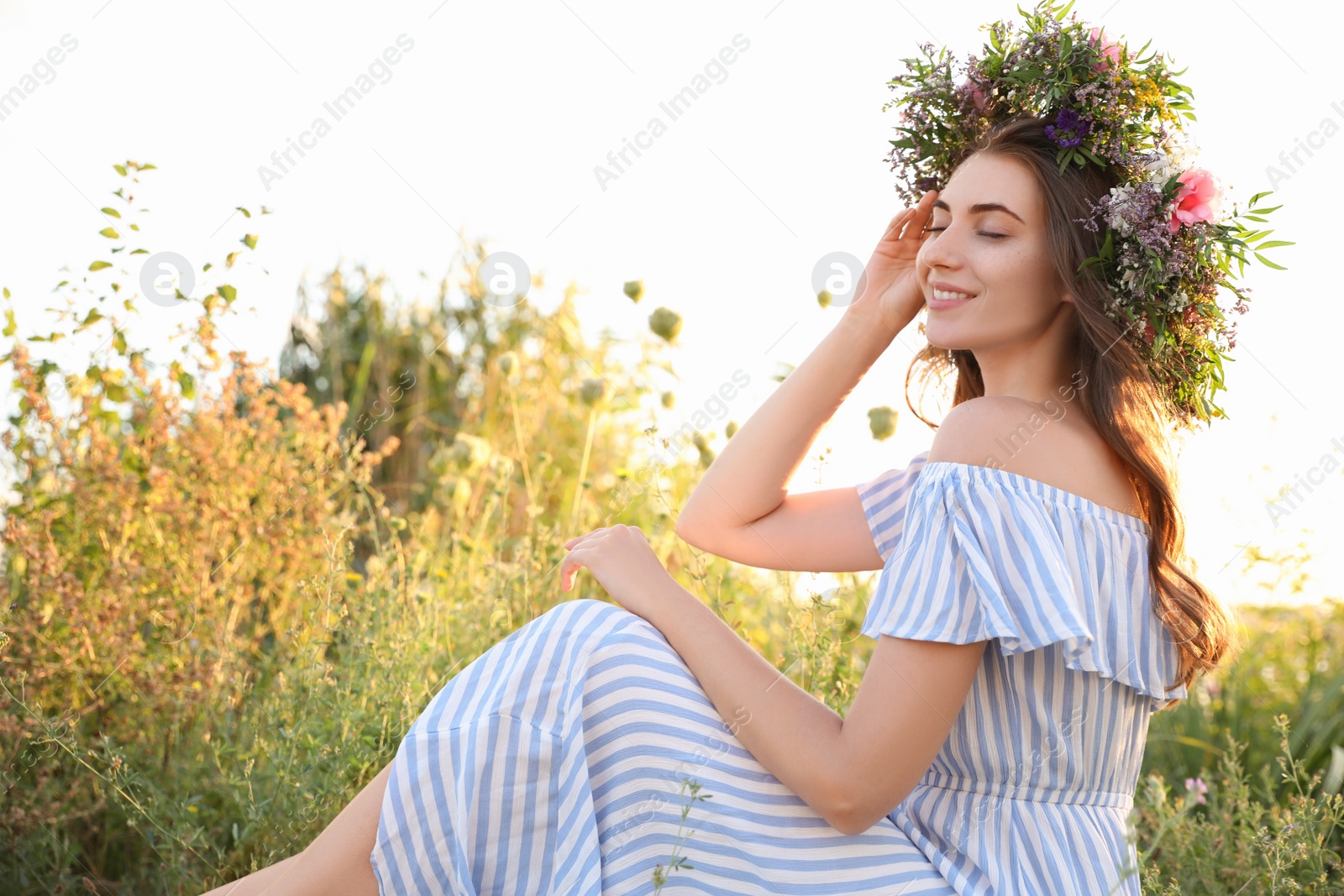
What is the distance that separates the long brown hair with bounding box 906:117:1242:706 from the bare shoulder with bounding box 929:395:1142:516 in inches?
1.2

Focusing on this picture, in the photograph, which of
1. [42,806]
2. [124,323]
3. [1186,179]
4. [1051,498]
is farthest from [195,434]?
[1186,179]

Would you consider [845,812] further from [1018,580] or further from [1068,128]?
[1068,128]

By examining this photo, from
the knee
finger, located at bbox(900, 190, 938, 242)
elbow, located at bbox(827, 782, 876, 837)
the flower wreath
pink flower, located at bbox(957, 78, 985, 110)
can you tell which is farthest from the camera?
finger, located at bbox(900, 190, 938, 242)

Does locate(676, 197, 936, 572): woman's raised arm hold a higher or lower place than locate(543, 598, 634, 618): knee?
higher

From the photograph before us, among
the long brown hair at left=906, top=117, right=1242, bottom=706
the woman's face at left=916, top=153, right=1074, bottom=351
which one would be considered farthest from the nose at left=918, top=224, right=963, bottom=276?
the long brown hair at left=906, top=117, right=1242, bottom=706

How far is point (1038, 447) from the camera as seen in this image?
1528mm

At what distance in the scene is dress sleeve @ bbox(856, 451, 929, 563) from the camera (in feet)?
6.45

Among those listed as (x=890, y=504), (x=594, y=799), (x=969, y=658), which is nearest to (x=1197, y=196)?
(x=890, y=504)

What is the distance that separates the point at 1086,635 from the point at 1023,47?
1.03m

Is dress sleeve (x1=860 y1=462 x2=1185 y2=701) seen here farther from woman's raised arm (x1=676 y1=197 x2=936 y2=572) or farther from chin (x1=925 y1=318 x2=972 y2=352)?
→ woman's raised arm (x1=676 y1=197 x2=936 y2=572)

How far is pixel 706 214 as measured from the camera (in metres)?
3.11

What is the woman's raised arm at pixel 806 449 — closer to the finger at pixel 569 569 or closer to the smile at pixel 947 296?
the smile at pixel 947 296

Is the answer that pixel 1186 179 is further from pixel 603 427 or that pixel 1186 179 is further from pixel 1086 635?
pixel 603 427

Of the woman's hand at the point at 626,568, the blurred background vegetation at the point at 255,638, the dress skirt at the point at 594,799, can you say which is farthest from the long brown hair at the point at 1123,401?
the woman's hand at the point at 626,568
